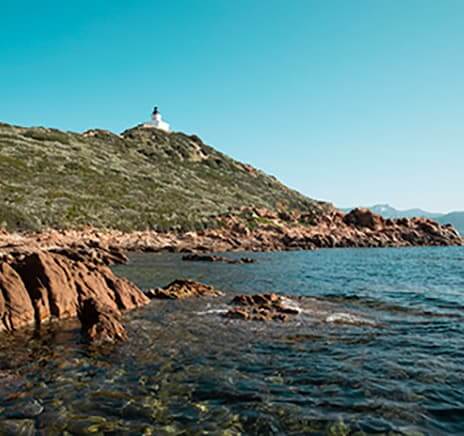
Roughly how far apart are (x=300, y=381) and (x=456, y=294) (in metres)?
21.1

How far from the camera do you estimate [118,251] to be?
47156mm

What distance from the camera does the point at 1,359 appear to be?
12.6m

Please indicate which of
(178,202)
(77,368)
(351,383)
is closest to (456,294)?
(351,383)

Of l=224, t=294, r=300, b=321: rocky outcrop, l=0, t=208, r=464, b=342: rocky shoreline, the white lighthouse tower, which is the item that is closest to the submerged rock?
l=0, t=208, r=464, b=342: rocky shoreline

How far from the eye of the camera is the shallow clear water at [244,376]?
8969 mm

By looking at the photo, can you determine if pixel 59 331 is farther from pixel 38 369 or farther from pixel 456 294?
pixel 456 294

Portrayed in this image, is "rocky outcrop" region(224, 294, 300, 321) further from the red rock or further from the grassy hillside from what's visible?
the grassy hillside

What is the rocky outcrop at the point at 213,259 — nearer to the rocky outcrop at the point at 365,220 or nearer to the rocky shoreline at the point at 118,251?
the rocky shoreline at the point at 118,251

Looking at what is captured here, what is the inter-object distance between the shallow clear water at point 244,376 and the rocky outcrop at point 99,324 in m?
0.55

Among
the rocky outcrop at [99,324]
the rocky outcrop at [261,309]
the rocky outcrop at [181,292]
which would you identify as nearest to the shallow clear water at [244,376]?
the rocky outcrop at [99,324]

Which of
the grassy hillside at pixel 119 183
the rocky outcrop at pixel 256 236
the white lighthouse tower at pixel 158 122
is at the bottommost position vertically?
the rocky outcrop at pixel 256 236

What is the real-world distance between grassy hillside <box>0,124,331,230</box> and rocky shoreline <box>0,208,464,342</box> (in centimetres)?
596

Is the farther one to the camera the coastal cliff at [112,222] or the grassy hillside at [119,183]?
the grassy hillside at [119,183]

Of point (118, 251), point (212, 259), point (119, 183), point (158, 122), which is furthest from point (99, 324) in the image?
point (158, 122)
